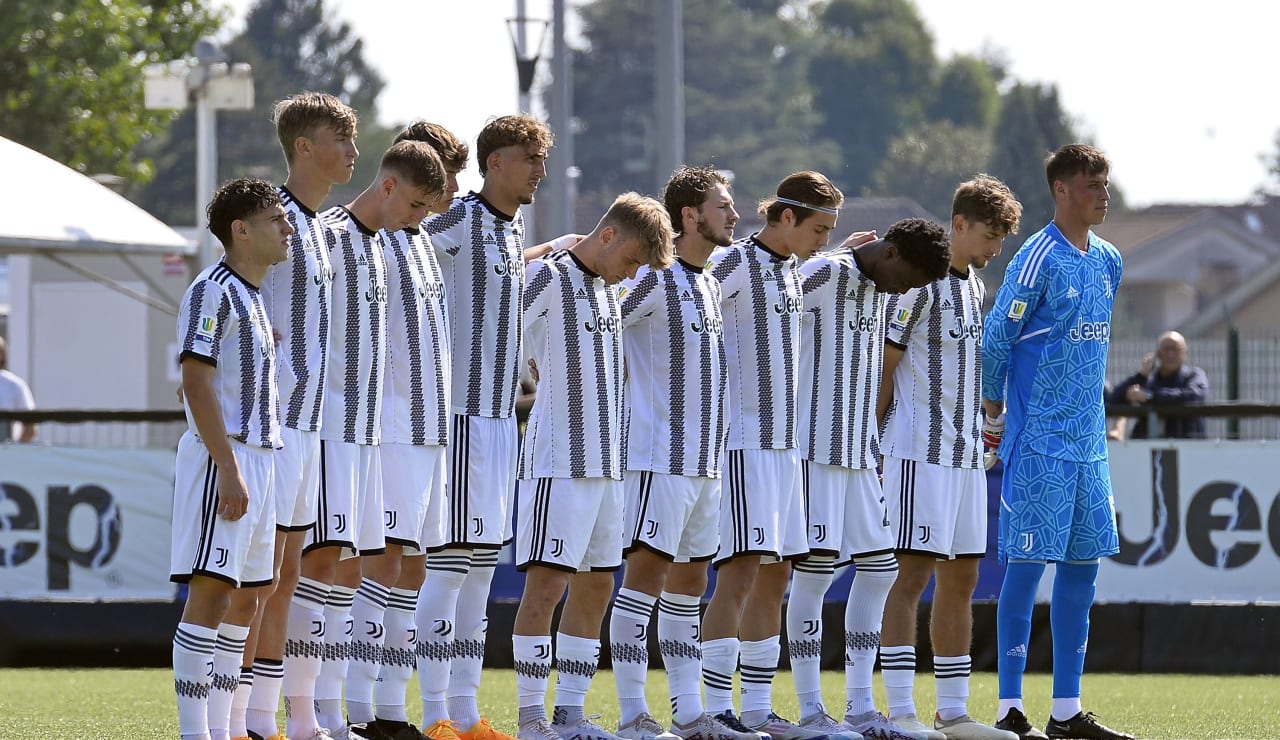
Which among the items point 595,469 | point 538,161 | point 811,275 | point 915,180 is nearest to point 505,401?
point 595,469

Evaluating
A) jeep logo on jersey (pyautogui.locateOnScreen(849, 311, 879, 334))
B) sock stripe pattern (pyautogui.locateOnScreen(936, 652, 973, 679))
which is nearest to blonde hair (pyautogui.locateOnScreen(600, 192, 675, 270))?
jeep logo on jersey (pyautogui.locateOnScreen(849, 311, 879, 334))

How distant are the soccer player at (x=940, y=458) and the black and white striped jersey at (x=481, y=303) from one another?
170 centimetres

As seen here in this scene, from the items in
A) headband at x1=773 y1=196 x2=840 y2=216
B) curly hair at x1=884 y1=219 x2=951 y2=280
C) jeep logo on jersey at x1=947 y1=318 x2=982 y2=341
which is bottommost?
jeep logo on jersey at x1=947 y1=318 x2=982 y2=341

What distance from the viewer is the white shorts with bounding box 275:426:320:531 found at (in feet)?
22.0

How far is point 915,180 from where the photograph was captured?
82875mm

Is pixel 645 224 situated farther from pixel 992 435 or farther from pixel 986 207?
pixel 992 435

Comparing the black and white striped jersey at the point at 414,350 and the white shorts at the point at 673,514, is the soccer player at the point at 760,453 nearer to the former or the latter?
the white shorts at the point at 673,514

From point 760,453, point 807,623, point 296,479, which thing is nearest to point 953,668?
point 807,623

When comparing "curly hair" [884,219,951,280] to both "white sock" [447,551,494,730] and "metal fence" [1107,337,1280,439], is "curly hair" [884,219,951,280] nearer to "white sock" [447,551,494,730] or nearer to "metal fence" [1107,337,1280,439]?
"white sock" [447,551,494,730]

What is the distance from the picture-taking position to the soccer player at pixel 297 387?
681 cm

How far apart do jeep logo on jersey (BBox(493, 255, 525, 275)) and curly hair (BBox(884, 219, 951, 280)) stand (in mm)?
1532

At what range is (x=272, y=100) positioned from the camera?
8225 centimetres

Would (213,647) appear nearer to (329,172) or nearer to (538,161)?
(329,172)

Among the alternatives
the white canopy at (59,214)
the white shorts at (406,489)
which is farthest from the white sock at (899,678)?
the white canopy at (59,214)
